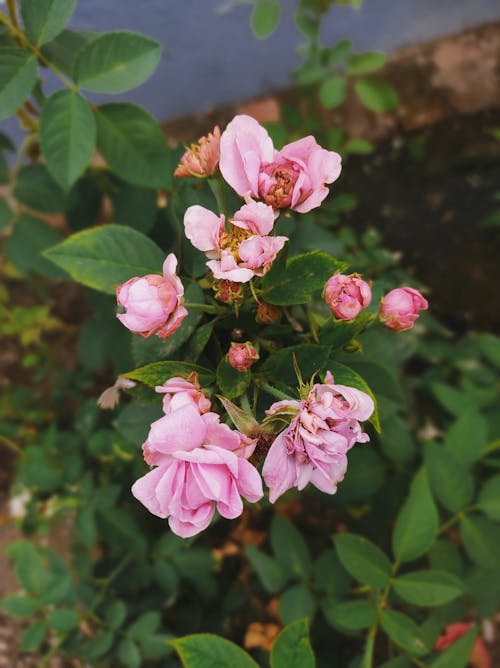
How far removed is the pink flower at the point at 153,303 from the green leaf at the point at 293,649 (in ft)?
1.14

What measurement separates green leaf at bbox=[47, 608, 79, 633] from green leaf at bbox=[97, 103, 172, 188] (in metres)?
0.68

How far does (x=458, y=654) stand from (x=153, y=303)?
65cm

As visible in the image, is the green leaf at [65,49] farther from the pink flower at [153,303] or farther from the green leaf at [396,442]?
the green leaf at [396,442]

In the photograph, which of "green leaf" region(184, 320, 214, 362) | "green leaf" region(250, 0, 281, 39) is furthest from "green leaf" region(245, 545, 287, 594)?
"green leaf" region(250, 0, 281, 39)

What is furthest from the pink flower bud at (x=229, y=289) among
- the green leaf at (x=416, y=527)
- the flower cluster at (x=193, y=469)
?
the green leaf at (x=416, y=527)

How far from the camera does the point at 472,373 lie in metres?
1.26

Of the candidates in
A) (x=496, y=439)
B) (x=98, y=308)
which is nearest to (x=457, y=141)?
(x=496, y=439)

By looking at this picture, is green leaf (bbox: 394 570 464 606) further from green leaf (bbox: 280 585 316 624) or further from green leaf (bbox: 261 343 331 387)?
green leaf (bbox: 261 343 331 387)

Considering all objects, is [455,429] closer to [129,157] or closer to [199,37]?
[129,157]

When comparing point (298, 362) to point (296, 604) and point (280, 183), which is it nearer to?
point (280, 183)

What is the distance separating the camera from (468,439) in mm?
978

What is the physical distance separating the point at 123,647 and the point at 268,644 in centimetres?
27

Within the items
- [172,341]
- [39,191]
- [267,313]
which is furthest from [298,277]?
[39,191]

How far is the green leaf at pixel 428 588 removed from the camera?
30.9 inches
